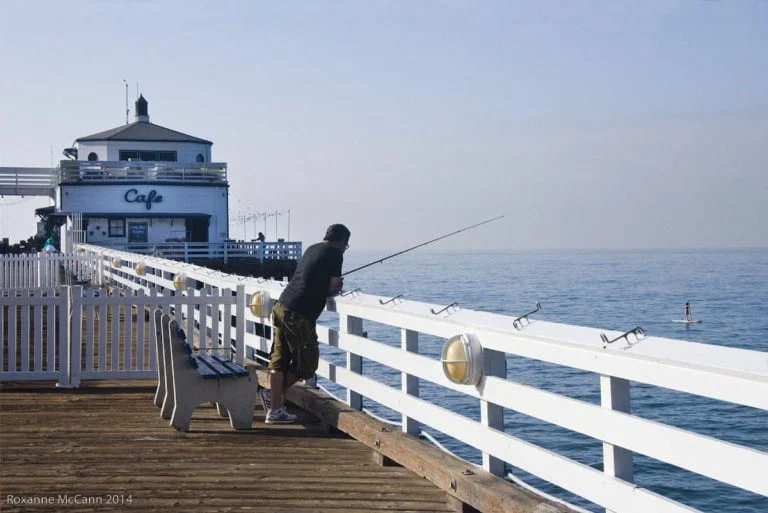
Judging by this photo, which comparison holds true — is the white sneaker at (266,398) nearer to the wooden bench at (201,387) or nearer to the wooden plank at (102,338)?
the wooden bench at (201,387)

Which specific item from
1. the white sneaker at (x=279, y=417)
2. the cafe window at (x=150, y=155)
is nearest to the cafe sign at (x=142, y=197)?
the cafe window at (x=150, y=155)

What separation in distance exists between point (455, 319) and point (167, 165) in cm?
4852

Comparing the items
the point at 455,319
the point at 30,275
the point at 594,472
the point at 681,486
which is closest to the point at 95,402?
the point at 455,319

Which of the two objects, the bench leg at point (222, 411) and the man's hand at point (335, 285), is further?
the bench leg at point (222, 411)

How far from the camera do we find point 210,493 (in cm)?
630

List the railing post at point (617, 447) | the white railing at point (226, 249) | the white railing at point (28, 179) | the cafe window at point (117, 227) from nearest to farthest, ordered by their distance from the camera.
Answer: the railing post at point (617, 447) → the white railing at point (226, 249) → the cafe window at point (117, 227) → the white railing at point (28, 179)

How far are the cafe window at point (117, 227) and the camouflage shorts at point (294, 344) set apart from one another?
46206mm

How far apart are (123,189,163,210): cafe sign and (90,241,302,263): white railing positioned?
2477mm

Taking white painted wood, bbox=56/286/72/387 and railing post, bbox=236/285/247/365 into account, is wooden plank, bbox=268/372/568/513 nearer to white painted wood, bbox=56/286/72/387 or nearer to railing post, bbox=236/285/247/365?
railing post, bbox=236/285/247/365

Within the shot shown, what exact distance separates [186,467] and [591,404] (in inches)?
127

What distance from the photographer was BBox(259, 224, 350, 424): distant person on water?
27.8 feet

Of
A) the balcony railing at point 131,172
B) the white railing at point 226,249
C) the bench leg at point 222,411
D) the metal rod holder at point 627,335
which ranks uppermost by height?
the balcony railing at point 131,172

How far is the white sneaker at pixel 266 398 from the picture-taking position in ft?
30.3

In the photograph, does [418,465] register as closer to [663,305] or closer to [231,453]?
[231,453]
